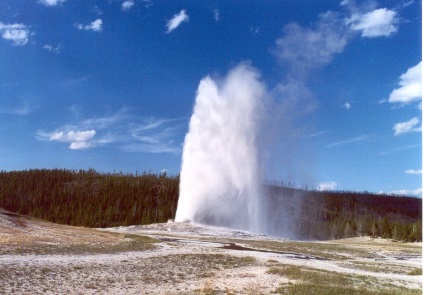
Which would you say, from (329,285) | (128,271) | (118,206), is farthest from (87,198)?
(329,285)

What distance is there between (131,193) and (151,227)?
7196cm

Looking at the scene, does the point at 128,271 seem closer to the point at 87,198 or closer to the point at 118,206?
the point at 118,206

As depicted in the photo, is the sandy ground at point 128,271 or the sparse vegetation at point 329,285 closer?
the sandy ground at point 128,271

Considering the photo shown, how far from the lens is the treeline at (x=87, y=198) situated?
400ft

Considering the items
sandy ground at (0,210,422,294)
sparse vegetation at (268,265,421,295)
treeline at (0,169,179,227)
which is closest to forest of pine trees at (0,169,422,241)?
treeline at (0,169,179,227)

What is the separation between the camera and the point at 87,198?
476 ft

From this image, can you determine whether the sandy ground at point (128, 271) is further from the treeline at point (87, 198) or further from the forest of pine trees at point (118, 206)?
the treeline at point (87, 198)

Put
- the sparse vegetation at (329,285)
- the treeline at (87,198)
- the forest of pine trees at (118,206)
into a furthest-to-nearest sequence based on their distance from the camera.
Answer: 1. the treeline at (87,198)
2. the forest of pine trees at (118,206)
3. the sparse vegetation at (329,285)

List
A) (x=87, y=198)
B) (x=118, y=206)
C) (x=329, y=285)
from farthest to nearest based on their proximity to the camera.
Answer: (x=87, y=198)
(x=118, y=206)
(x=329, y=285)

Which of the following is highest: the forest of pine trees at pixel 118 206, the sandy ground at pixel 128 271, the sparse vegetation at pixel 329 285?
the forest of pine trees at pixel 118 206

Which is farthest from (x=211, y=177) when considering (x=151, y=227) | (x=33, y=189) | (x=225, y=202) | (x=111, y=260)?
(x=33, y=189)

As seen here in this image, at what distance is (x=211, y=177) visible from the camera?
97.4 metres

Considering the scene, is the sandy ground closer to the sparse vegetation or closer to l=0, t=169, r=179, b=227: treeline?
the sparse vegetation

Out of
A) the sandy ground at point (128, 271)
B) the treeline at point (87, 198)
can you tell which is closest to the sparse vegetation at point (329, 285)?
the sandy ground at point (128, 271)
